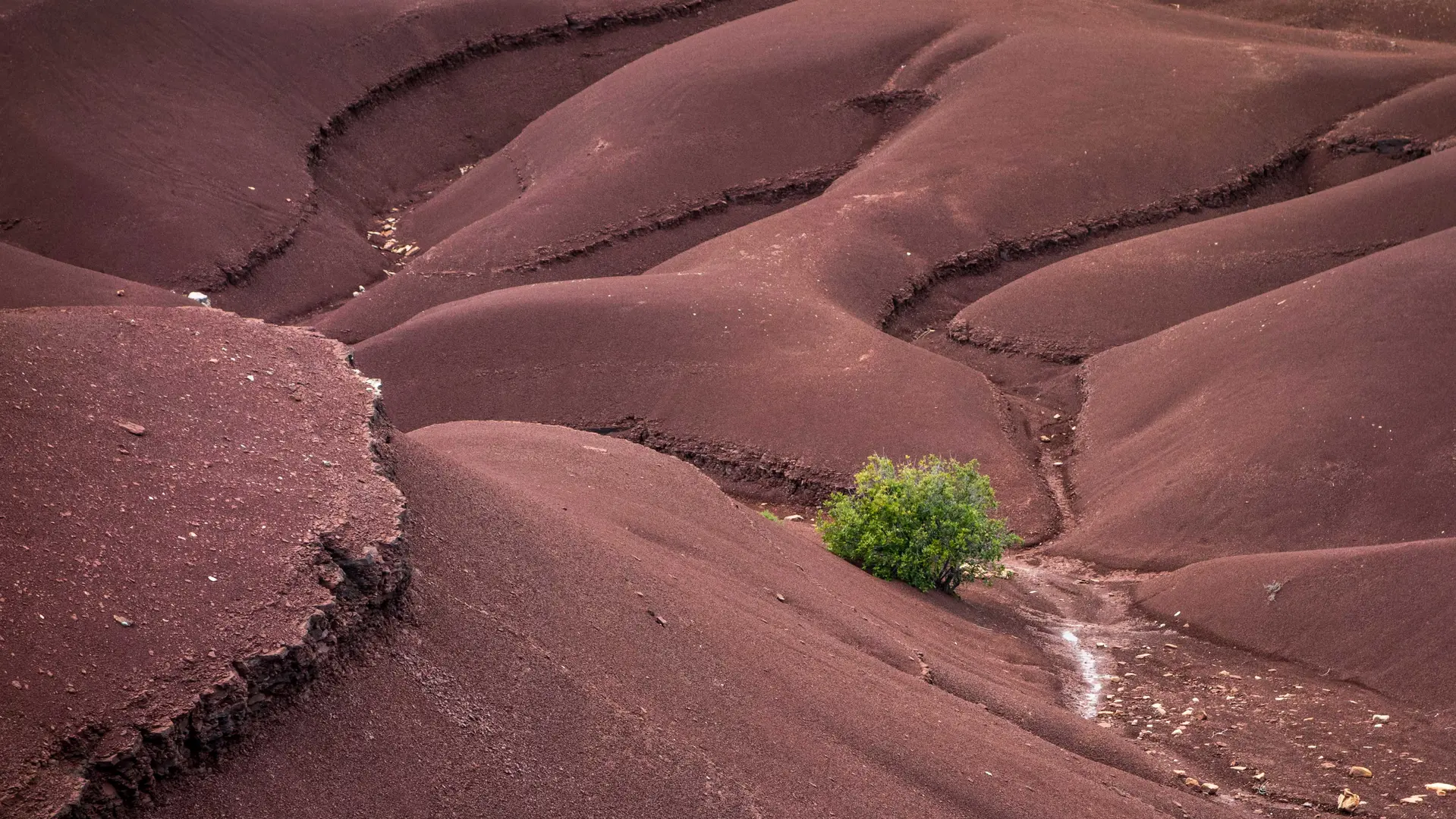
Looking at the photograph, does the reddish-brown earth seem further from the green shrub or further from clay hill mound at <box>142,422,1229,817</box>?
the green shrub

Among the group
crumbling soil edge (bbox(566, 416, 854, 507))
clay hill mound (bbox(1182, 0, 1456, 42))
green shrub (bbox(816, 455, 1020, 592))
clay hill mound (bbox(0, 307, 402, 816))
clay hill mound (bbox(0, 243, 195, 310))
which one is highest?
clay hill mound (bbox(0, 307, 402, 816))

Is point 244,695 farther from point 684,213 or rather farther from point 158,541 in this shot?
point 684,213

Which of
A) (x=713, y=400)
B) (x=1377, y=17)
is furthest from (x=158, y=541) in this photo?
(x=1377, y=17)

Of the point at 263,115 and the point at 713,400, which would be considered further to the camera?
the point at 263,115

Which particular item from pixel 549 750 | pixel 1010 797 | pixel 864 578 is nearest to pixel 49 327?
pixel 549 750

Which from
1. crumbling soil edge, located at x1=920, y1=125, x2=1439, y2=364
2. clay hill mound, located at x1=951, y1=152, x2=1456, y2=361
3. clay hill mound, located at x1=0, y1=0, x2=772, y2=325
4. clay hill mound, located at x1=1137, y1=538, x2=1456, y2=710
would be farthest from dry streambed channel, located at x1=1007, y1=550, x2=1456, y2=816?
clay hill mound, located at x1=0, y1=0, x2=772, y2=325

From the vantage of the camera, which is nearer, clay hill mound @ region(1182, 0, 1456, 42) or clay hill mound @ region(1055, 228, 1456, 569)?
clay hill mound @ region(1055, 228, 1456, 569)
